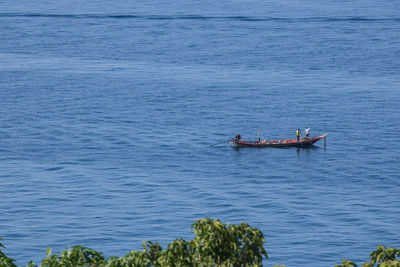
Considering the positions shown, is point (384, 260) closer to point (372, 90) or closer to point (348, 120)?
point (348, 120)

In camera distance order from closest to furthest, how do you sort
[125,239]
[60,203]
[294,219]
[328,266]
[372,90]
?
[328,266]
[125,239]
[294,219]
[60,203]
[372,90]

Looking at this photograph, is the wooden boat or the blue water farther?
the wooden boat

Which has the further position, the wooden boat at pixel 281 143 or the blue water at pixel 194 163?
the wooden boat at pixel 281 143

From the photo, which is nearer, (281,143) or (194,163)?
(194,163)

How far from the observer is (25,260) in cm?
8244

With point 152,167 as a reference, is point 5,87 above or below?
above

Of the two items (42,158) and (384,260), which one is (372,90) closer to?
(42,158)

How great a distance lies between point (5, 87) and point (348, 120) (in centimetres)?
8180

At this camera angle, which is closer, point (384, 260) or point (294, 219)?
point (384, 260)

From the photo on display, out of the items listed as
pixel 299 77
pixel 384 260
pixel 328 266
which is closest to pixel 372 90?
pixel 299 77

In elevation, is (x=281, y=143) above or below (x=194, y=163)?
above

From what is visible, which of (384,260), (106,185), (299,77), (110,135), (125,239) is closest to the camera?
(384,260)

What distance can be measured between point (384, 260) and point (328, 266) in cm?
5486

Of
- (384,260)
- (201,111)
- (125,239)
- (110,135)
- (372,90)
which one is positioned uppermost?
(372,90)
